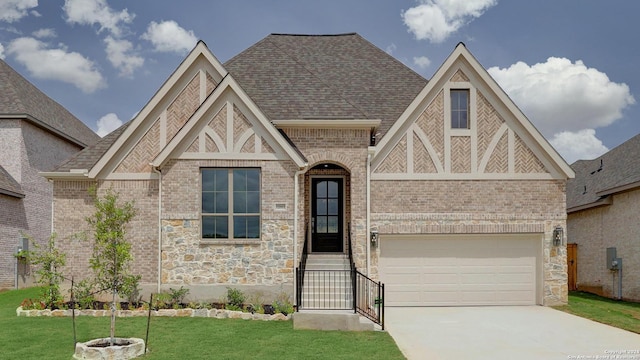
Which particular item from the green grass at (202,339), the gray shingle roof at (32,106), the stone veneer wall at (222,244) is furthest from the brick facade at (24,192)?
the stone veneer wall at (222,244)

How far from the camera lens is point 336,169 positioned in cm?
1577

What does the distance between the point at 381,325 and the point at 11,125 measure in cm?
1865

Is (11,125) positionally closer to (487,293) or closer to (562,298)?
(487,293)

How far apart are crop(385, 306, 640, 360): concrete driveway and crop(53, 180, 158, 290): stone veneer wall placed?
6629 mm

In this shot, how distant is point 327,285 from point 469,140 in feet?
19.9

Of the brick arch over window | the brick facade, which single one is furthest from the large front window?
the brick facade

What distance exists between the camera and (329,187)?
1608cm

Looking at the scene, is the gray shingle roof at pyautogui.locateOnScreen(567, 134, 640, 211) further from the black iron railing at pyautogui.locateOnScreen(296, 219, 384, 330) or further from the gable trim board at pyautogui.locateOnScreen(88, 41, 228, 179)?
the gable trim board at pyautogui.locateOnScreen(88, 41, 228, 179)

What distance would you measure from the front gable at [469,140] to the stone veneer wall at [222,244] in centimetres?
337

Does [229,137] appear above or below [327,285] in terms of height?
above

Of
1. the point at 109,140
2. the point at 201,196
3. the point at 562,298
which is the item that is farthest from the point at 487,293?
the point at 109,140

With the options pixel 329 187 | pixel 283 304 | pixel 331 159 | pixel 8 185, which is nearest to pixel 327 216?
pixel 329 187

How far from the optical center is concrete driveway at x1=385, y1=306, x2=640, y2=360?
29.5 feet

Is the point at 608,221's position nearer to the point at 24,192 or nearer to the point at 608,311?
the point at 608,311
